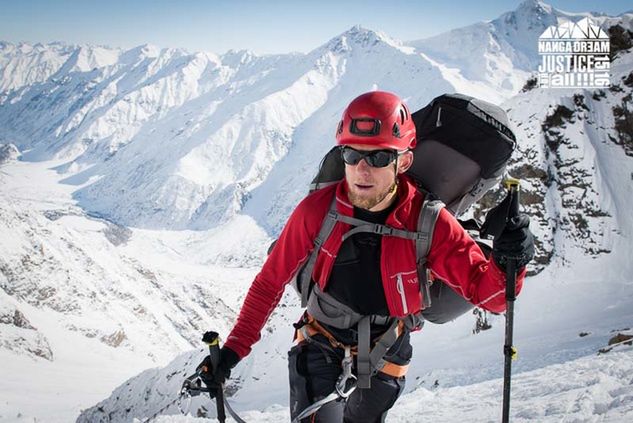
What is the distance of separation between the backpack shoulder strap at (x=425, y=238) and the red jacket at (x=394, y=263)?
5 centimetres

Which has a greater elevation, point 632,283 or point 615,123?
point 615,123

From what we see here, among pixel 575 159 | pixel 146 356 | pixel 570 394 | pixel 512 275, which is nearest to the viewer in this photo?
pixel 512 275

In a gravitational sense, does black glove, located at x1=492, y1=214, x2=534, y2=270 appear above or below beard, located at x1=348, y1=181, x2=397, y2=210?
below

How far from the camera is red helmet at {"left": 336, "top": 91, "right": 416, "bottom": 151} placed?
416 centimetres

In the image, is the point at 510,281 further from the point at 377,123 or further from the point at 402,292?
the point at 377,123

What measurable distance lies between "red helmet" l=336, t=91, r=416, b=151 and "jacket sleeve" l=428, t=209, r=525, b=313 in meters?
0.85

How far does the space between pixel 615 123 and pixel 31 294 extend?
140186 mm

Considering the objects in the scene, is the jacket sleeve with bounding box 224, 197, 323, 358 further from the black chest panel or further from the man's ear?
the man's ear

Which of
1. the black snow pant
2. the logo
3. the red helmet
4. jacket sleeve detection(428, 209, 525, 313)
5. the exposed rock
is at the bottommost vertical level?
the exposed rock

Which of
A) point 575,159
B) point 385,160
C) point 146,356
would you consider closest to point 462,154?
point 385,160

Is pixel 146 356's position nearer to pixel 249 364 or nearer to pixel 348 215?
pixel 249 364

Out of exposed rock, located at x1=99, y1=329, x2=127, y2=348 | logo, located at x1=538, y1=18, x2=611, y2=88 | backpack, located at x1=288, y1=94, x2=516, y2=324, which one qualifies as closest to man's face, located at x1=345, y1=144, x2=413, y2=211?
backpack, located at x1=288, y1=94, x2=516, y2=324

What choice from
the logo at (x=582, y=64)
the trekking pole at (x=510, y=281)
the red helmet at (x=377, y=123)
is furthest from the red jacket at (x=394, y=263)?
the logo at (x=582, y=64)

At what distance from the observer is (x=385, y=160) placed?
417cm
